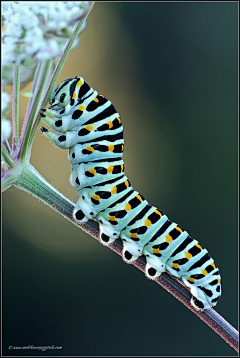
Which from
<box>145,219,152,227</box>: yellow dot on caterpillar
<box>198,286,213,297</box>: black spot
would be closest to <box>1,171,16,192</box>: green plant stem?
<box>145,219,152,227</box>: yellow dot on caterpillar

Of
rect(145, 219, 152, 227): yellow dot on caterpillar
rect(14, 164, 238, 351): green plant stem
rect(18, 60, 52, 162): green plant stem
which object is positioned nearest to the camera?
rect(18, 60, 52, 162): green plant stem

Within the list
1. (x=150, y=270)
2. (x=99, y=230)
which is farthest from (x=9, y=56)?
(x=150, y=270)

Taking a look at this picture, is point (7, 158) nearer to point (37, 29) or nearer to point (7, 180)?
point (7, 180)

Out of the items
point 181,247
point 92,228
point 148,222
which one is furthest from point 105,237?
point 181,247

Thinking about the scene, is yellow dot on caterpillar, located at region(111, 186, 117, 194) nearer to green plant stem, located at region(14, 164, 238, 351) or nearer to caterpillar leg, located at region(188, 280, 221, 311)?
green plant stem, located at region(14, 164, 238, 351)

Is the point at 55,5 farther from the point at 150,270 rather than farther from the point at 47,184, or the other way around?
the point at 150,270

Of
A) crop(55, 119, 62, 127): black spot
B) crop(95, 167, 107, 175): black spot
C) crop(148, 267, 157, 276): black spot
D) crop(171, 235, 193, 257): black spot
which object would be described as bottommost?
crop(148, 267, 157, 276): black spot

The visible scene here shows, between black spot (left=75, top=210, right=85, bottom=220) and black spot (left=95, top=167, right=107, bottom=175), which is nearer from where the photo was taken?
black spot (left=75, top=210, right=85, bottom=220)

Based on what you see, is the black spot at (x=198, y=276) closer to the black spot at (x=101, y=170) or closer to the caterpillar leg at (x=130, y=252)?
the caterpillar leg at (x=130, y=252)
